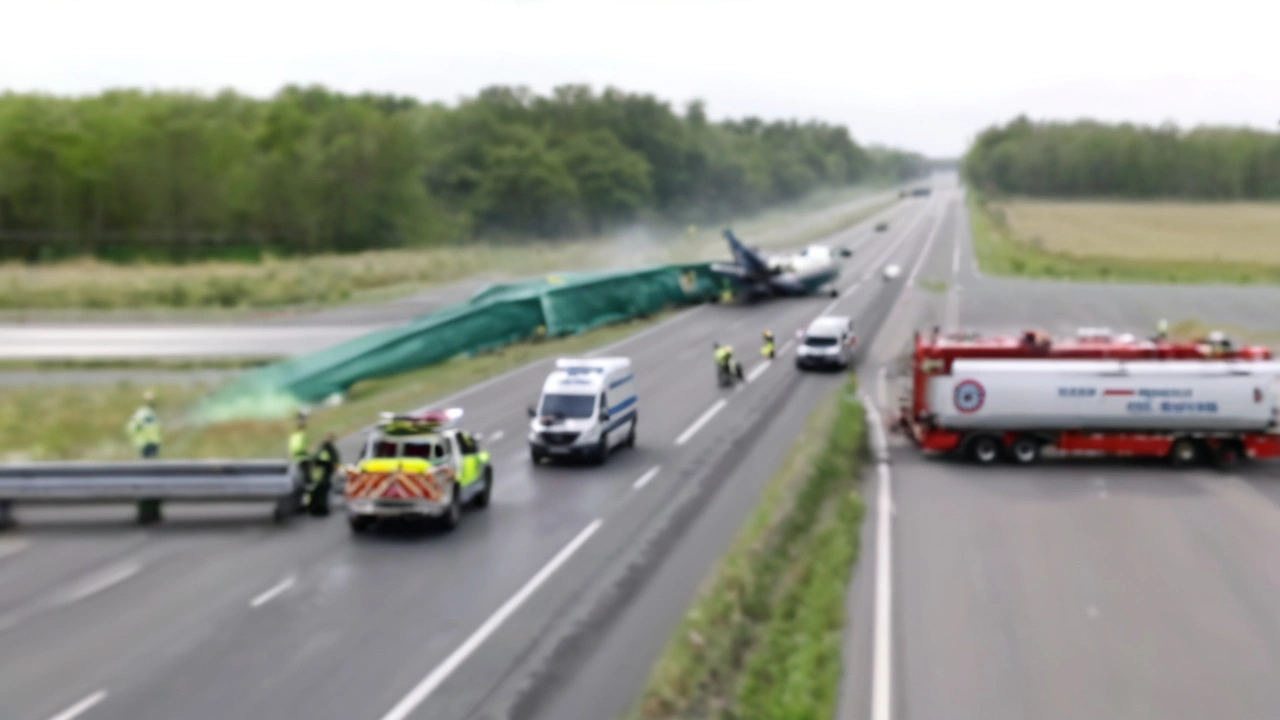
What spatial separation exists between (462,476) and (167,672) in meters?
9.00

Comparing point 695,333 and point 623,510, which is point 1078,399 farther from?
point 695,333

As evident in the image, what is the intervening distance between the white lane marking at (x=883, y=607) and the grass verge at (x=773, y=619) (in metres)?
0.49

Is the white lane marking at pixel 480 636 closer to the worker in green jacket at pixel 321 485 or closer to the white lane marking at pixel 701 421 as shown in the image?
the worker in green jacket at pixel 321 485

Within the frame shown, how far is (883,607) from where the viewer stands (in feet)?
66.8

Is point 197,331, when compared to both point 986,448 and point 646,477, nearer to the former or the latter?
point 646,477

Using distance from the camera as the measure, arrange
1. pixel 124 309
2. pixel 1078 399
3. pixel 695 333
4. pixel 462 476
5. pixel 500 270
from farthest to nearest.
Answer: pixel 500 270, pixel 124 309, pixel 695 333, pixel 1078 399, pixel 462 476

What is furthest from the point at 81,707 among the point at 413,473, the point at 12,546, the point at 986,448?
the point at 986,448

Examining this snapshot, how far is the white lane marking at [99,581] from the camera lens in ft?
68.7

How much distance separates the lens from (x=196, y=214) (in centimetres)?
12269

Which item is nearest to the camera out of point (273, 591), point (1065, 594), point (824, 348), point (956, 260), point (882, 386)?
point (273, 591)

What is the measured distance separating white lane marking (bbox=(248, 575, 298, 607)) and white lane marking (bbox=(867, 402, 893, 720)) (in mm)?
9332

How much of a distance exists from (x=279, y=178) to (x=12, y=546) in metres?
103

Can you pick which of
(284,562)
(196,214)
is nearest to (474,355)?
(284,562)

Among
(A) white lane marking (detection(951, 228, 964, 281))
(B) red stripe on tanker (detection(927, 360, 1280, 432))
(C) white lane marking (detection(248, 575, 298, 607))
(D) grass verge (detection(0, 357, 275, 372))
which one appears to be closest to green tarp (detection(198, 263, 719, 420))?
(D) grass verge (detection(0, 357, 275, 372))
